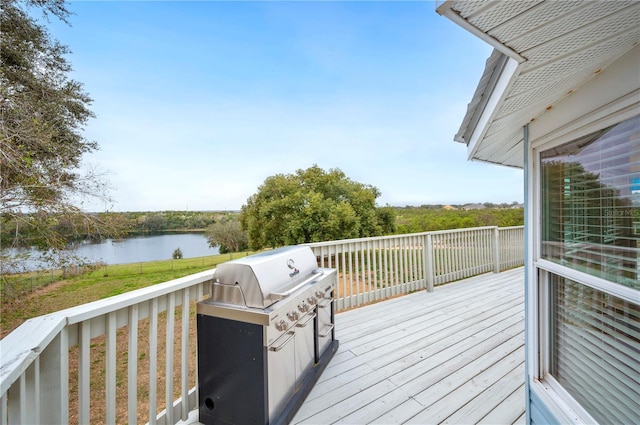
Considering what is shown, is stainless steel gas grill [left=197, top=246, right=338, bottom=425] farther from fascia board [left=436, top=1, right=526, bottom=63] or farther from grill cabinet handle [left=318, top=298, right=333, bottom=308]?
fascia board [left=436, top=1, right=526, bottom=63]

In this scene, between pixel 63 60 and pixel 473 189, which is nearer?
pixel 63 60

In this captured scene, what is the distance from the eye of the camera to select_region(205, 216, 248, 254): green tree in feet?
46.4

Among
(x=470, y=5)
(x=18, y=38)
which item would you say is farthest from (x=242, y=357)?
(x=18, y=38)

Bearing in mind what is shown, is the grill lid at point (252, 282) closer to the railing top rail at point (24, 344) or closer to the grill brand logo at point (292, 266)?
the grill brand logo at point (292, 266)

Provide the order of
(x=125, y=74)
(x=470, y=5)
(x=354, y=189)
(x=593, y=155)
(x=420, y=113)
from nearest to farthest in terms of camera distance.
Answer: (x=470, y=5) < (x=593, y=155) < (x=125, y=74) < (x=420, y=113) < (x=354, y=189)

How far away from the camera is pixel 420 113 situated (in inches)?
433

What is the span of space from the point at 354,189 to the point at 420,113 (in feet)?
14.4

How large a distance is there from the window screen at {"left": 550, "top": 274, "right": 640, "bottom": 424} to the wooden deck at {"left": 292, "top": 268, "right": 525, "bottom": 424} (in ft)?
2.76

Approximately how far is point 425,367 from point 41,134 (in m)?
7.14

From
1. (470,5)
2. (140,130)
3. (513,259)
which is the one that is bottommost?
(513,259)

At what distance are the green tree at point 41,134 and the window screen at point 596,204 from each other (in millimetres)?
6453

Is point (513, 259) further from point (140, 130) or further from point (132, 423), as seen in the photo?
point (140, 130)

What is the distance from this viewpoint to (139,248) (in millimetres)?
7250

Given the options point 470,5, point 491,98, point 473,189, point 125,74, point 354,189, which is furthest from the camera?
point 473,189
